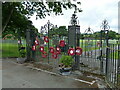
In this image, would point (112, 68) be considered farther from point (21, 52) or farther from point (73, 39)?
point (21, 52)

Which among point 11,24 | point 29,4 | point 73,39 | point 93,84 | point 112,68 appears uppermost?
point 29,4

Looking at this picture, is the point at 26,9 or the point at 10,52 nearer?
the point at 26,9

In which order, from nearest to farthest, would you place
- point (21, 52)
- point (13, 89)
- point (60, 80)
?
point (13, 89) < point (60, 80) < point (21, 52)

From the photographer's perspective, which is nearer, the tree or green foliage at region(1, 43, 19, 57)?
the tree

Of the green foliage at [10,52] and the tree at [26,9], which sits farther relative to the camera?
the green foliage at [10,52]

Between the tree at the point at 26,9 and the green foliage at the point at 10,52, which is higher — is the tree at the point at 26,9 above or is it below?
above

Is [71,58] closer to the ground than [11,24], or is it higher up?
closer to the ground

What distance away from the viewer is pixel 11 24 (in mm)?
14336

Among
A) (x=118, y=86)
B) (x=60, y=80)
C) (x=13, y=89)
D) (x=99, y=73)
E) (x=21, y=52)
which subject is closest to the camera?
(x=118, y=86)

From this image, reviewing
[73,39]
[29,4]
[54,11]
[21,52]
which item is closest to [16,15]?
[29,4]

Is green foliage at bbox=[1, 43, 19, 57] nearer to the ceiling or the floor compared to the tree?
nearer to the floor

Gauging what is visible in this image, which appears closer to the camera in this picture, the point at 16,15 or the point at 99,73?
the point at 99,73

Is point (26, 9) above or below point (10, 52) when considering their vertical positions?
above

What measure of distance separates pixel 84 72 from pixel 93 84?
151cm
